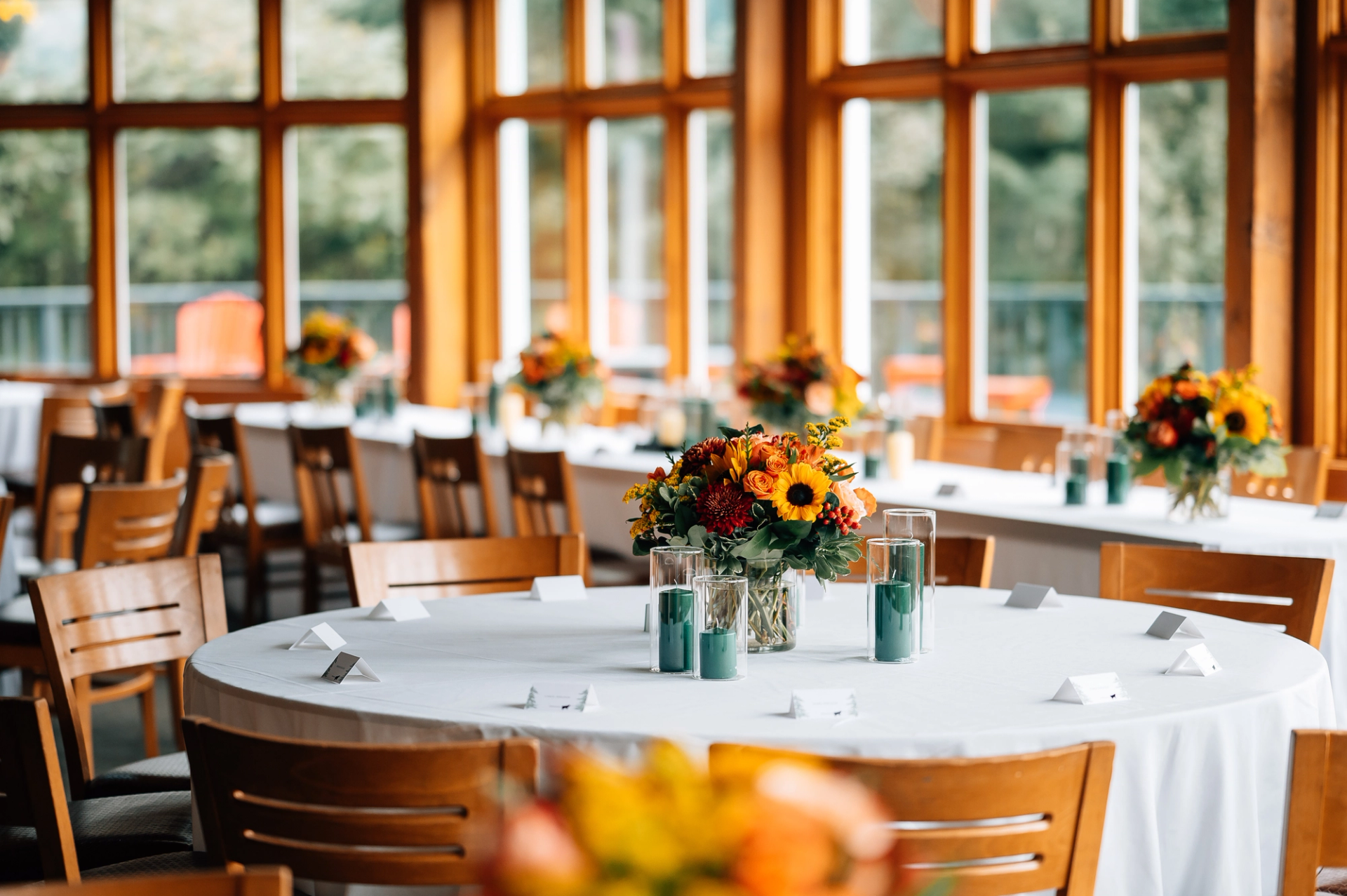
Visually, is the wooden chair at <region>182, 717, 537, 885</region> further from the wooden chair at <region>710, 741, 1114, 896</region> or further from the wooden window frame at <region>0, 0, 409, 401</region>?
the wooden window frame at <region>0, 0, 409, 401</region>

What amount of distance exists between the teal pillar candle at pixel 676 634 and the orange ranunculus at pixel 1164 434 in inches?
74.2

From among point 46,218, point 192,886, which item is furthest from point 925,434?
point 46,218

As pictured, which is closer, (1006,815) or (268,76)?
(1006,815)

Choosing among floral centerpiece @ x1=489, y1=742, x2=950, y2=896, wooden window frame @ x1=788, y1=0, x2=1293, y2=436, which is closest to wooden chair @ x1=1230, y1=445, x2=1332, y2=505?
wooden window frame @ x1=788, y1=0, x2=1293, y2=436

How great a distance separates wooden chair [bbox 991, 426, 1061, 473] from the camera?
17.0ft

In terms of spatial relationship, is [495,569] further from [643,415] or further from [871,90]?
[871,90]

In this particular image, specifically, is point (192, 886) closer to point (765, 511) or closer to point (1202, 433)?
point (765, 511)

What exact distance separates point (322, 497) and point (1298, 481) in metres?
3.39

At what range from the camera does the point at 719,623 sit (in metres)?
2.12

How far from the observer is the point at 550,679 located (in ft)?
7.00

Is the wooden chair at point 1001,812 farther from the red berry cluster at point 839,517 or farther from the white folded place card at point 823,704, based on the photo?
the red berry cluster at point 839,517

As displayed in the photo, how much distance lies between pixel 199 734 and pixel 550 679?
567mm

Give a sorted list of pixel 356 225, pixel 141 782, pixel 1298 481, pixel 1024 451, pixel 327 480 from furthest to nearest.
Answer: pixel 356 225 < pixel 327 480 < pixel 1024 451 < pixel 1298 481 < pixel 141 782

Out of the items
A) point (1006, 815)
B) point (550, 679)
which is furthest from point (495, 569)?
point (1006, 815)
